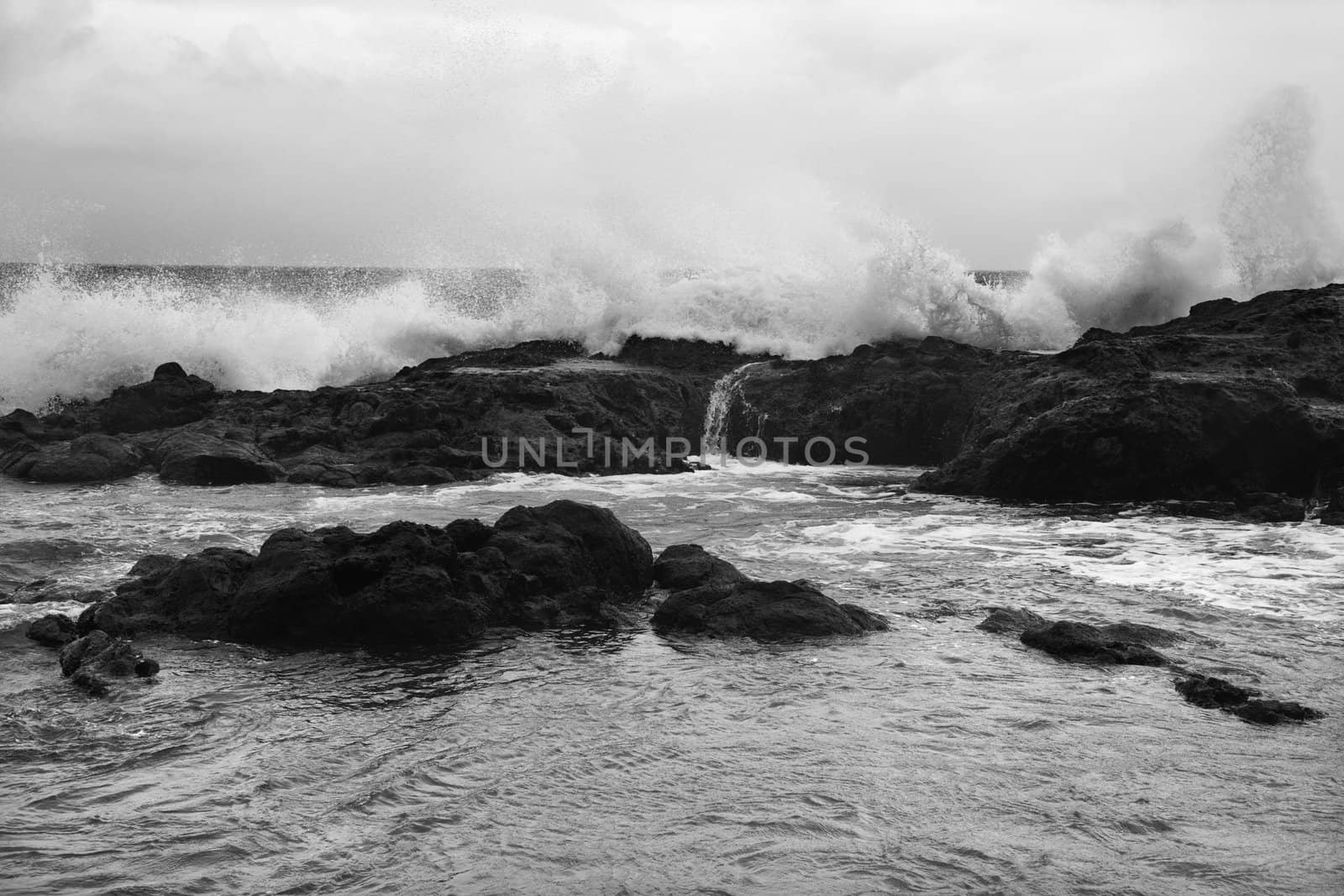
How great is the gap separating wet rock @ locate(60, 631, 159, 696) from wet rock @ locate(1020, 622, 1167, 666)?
550 centimetres

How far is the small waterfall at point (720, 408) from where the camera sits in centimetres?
1947

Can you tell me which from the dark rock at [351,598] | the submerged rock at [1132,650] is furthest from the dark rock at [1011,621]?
the dark rock at [351,598]

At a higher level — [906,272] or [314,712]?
[906,272]

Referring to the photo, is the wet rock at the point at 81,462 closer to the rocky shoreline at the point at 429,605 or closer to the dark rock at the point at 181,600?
the rocky shoreline at the point at 429,605

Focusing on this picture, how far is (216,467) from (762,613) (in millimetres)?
9715

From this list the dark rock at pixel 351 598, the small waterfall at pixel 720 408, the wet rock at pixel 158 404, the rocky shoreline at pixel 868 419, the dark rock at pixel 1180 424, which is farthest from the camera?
the small waterfall at pixel 720 408

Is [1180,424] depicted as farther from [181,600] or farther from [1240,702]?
[181,600]

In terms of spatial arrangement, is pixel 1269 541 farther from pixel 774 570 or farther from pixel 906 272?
pixel 906 272

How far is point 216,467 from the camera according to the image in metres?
15.3

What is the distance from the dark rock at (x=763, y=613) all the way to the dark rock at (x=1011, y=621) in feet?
2.37

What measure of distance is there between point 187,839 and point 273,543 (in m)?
3.73

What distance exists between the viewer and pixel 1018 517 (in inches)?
495

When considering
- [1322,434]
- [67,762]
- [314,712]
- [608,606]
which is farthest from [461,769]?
[1322,434]

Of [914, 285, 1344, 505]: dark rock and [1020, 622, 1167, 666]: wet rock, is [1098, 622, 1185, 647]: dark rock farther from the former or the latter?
[914, 285, 1344, 505]: dark rock
